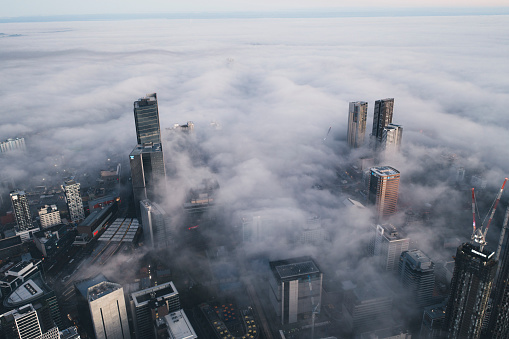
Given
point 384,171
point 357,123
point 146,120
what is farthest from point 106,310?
point 357,123

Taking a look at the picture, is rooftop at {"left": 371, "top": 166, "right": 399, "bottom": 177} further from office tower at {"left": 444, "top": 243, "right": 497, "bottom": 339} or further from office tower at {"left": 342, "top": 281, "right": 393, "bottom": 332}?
office tower at {"left": 444, "top": 243, "right": 497, "bottom": 339}

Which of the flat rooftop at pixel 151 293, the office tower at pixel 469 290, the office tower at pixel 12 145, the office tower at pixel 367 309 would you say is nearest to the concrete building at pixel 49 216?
the office tower at pixel 12 145

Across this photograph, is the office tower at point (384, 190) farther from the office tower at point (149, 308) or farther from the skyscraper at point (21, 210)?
the skyscraper at point (21, 210)

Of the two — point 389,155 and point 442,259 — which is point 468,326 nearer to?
point 442,259

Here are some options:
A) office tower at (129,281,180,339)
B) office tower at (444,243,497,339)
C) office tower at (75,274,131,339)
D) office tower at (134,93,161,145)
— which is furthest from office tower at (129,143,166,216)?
office tower at (444,243,497,339)

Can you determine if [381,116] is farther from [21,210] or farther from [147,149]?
[21,210]

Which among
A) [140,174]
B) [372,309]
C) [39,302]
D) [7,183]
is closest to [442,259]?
[372,309]
